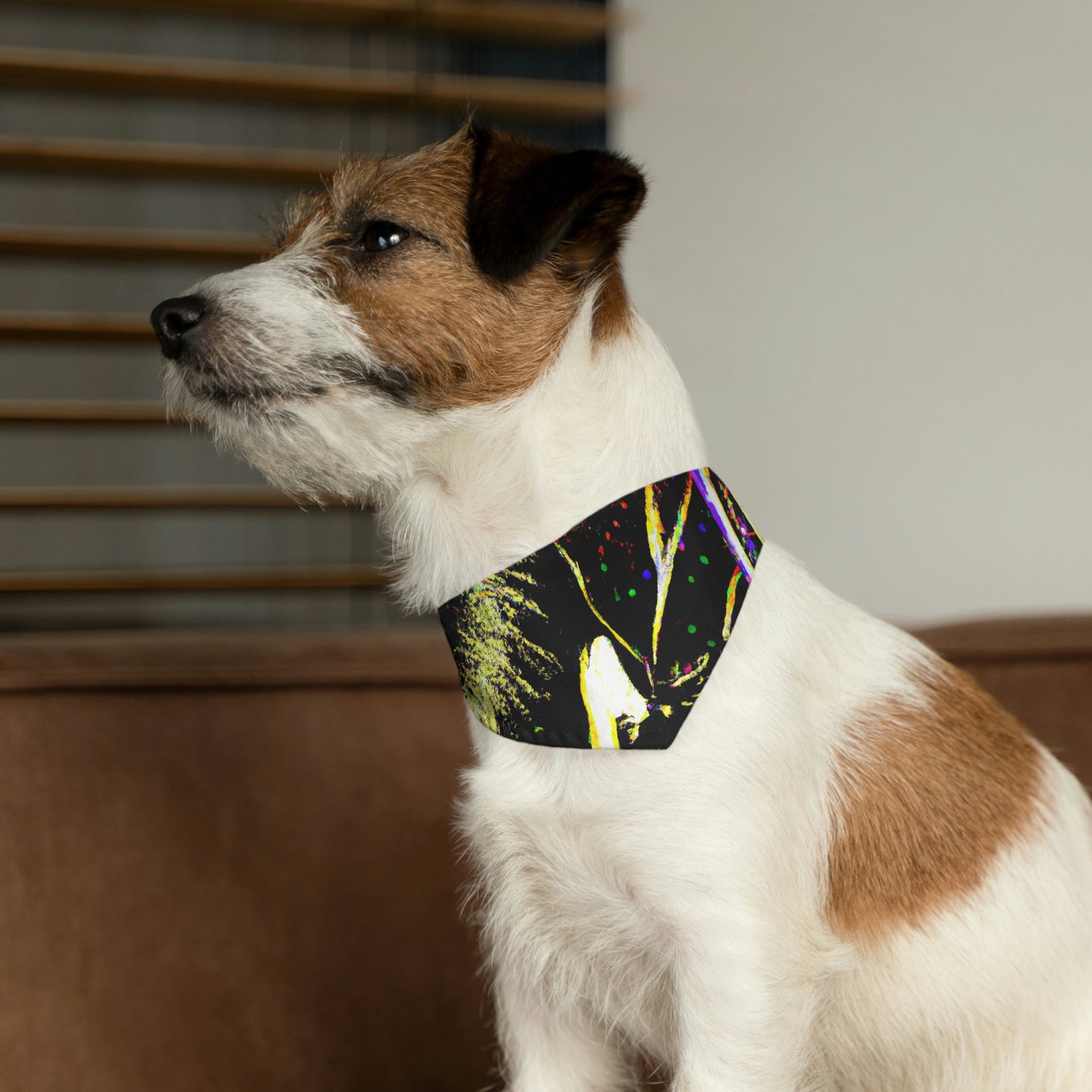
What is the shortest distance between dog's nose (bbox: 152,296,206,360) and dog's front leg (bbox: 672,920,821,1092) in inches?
27.0

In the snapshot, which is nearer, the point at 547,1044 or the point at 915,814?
the point at 915,814

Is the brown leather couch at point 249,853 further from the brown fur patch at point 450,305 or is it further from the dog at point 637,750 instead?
the brown fur patch at point 450,305

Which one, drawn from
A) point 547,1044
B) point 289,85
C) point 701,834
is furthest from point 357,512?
point 701,834

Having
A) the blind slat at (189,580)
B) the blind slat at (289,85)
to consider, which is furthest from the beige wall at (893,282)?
the blind slat at (189,580)

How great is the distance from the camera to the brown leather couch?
56.0 inches

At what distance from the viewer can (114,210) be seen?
13.5ft

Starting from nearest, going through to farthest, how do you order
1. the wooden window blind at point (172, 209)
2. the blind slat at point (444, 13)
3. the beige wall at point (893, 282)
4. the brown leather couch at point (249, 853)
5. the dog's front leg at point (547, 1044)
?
the dog's front leg at point (547, 1044), the brown leather couch at point (249, 853), the beige wall at point (893, 282), the blind slat at point (444, 13), the wooden window blind at point (172, 209)

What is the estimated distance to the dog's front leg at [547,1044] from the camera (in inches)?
48.1

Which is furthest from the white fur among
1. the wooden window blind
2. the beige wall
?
the wooden window blind

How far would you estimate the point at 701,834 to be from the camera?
957mm

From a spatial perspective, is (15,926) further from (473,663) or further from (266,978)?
(473,663)

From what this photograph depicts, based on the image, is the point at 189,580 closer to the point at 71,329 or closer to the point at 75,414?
the point at 75,414

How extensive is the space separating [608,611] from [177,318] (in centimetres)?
47

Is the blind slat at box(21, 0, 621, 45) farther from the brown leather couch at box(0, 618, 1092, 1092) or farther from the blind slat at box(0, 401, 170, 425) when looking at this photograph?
the brown leather couch at box(0, 618, 1092, 1092)
